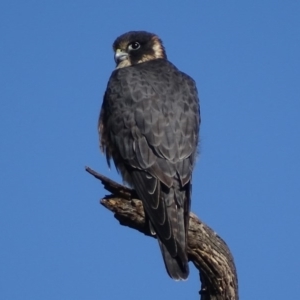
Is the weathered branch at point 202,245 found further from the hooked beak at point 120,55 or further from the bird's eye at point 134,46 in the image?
the bird's eye at point 134,46

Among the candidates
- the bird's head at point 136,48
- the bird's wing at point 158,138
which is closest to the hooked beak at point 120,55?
the bird's head at point 136,48

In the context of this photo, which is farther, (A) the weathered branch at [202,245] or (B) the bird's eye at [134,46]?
(B) the bird's eye at [134,46]

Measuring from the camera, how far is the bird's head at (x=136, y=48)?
317 inches

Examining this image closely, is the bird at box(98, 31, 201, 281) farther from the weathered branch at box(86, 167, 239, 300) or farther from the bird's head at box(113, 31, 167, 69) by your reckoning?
the bird's head at box(113, 31, 167, 69)

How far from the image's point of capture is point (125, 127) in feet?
22.0

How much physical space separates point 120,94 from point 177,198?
1203 mm

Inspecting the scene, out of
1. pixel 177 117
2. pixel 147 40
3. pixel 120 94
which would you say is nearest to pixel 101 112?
pixel 120 94

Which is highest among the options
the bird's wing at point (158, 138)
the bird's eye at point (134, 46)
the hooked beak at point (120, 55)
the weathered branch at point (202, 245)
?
the bird's eye at point (134, 46)

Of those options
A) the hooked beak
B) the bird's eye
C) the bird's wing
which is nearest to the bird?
the bird's wing

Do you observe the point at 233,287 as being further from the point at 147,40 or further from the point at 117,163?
the point at 147,40

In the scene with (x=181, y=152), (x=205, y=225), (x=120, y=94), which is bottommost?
(x=205, y=225)

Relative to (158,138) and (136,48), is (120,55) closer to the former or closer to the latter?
(136,48)

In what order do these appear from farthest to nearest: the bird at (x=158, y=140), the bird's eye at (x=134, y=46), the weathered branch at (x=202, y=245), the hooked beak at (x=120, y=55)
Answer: the bird's eye at (x=134, y=46) < the hooked beak at (x=120, y=55) < the bird at (x=158, y=140) < the weathered branch at (x=202, y=245)

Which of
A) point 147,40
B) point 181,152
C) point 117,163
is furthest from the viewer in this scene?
point 147,40
